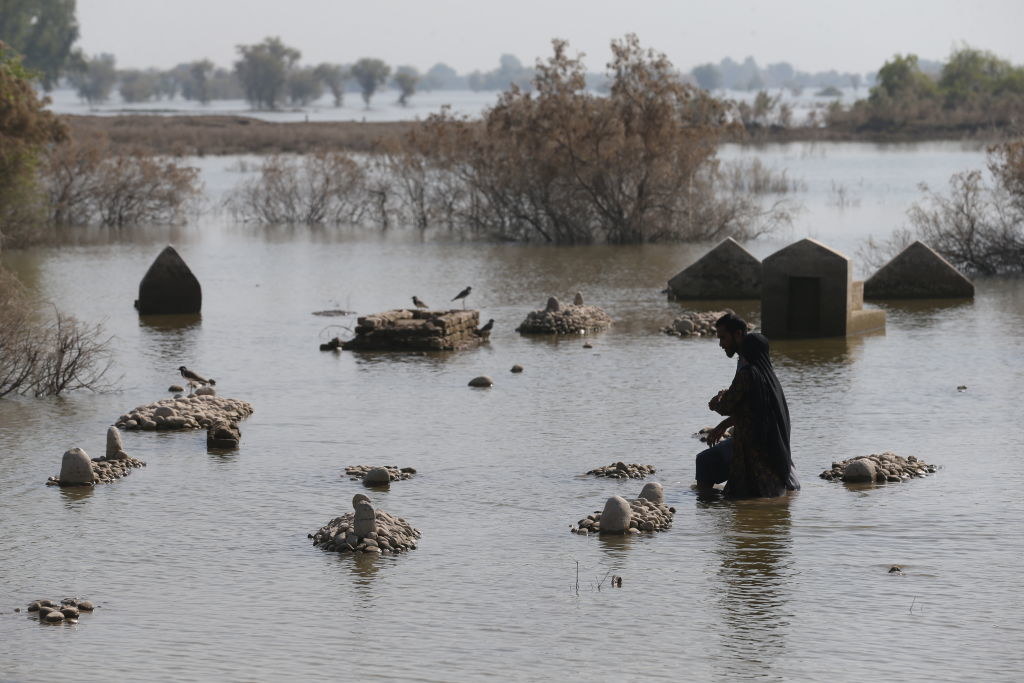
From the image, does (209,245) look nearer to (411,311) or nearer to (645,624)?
(411,311)

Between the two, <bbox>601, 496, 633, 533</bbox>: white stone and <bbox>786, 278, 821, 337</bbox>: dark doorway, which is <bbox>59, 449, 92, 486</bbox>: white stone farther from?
<bbox>786, 278, 821, 337</bbox>: dark doorway

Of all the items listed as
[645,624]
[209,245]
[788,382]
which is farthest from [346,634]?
[209,245]

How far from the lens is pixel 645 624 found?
10031 millimetres

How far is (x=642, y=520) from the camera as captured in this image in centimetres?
1232

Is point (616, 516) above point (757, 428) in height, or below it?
below

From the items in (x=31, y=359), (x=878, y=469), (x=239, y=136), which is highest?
(x=239, y=136)

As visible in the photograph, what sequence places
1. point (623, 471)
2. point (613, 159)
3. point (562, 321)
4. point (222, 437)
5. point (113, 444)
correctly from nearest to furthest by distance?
point (623, 471) < point (113, 444) < point (222, 437) < point (562, 321) < point (613, 159)

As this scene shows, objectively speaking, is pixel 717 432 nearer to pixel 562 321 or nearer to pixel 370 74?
pixel 562 321

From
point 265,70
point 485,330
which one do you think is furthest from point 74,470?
point 265,70

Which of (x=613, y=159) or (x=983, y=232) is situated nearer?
(x=983, y=232)

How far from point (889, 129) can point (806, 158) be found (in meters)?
14.5

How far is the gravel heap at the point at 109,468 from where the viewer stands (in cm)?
1427

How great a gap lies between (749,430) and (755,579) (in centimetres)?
228

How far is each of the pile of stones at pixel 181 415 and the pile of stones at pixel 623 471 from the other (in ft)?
14.5
